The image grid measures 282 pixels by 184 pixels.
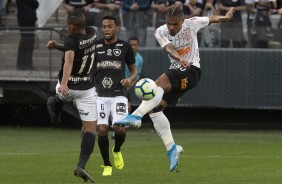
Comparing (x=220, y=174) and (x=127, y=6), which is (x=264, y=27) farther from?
(x=220, y=174)

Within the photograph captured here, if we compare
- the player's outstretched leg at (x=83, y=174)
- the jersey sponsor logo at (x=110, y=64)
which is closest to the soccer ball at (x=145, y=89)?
the jersey sponsor logo at (x=110, y=64)

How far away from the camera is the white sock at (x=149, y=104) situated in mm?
14469

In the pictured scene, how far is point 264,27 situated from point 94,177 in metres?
10.1

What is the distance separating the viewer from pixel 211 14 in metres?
24.0

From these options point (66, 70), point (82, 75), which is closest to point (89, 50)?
point (82, 75)

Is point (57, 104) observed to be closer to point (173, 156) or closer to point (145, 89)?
point (145, 89)

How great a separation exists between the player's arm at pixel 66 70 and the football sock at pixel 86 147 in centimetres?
85

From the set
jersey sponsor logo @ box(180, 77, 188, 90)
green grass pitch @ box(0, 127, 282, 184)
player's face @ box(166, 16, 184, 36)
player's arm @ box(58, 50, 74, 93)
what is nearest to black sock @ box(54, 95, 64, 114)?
green grass pitch @ box(0, 127, 282, 184)

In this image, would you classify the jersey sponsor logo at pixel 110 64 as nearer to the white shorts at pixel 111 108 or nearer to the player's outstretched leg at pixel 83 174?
the white shorts at pixel 111 108

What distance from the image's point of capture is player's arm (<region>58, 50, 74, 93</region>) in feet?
44.1

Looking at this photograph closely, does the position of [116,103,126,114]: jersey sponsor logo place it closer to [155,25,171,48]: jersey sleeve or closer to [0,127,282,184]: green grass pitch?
[0,127,282,184]: green grass pitch

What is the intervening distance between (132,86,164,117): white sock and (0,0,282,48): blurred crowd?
30.3 ft

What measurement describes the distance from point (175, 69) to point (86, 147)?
201cm

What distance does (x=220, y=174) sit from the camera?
14781 mm
